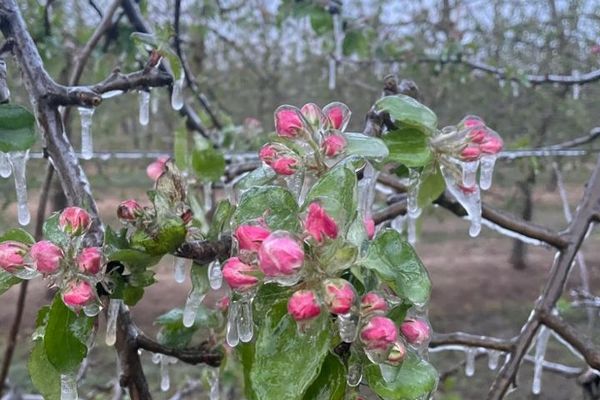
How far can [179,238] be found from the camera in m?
Answer: 0.55

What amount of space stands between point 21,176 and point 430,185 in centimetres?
42

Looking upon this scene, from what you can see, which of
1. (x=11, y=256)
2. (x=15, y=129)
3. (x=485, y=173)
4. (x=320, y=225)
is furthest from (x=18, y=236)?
(x=485, y=173)

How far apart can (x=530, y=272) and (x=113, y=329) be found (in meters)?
6.18

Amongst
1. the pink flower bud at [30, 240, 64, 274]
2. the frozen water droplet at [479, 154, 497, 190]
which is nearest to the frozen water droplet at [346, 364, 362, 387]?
the pink flower bud at [30, 240, 64, 274]

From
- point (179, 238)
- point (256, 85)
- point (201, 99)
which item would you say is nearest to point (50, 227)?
point (179, 238)

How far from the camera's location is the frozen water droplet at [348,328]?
459mm

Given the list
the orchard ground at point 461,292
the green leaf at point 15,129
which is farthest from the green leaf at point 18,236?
the orchard ground at point 461,292

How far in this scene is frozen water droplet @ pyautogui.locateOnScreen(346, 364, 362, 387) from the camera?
1.61 feet

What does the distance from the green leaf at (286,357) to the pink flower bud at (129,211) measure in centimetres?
14

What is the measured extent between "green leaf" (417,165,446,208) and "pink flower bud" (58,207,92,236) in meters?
0.31

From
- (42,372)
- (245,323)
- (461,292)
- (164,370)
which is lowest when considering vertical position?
(461,292)

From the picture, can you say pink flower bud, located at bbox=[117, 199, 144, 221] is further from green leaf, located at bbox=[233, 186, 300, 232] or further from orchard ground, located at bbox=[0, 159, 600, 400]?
orchard ground, located at bbox=[0, 159, 600, 400]

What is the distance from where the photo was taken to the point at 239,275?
0.46 meters

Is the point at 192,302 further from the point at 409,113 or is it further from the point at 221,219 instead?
the point at 409,113
